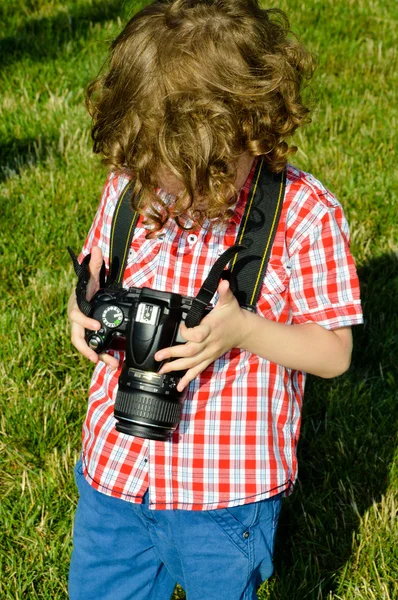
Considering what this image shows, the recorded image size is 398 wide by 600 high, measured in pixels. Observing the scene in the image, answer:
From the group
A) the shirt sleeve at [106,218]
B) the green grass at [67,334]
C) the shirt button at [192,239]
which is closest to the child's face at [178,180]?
the shirt button at [192,239]

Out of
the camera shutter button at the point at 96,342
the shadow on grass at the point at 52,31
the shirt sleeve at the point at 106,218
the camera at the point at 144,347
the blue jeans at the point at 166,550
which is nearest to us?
the camera at the point at 144,347

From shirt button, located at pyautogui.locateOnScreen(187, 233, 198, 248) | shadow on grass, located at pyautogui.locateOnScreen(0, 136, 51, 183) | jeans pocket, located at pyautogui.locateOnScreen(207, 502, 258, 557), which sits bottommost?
jeans pocket, located at pyautogui.locateOnScreen(207, 502, 258, 557)

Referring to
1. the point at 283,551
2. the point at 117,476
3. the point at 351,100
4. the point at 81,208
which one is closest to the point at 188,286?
the point at 117,476

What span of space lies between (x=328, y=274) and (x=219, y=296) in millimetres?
337

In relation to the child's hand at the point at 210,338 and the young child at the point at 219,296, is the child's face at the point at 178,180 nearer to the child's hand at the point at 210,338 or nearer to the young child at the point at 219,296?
the young child at the point at 219,296

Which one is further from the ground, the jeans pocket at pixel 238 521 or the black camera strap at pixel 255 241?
the black camera strap at pixel 255 241

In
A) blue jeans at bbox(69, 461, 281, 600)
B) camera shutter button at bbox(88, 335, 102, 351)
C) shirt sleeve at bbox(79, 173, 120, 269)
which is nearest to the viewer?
camera shutter button at bbox(88, 335, 102, 351)

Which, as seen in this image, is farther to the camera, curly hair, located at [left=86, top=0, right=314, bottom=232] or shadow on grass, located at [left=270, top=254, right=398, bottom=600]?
shadow on grass, located at [left=270, top=254, right=398, bottom=600]

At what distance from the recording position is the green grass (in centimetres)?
288

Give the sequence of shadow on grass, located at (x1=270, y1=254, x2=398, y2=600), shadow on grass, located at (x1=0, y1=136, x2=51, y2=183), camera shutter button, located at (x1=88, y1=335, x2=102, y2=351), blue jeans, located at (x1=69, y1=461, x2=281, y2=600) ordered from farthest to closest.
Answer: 1. shadow on grass, located at (x1=0, y1=136, x2=51, y2=183)
2. shadow on grass, located at (x1=270, y1=254, x2=398, y2=600)
3. blue jeans, located at (x1=69, y1=461, x2=281, y2=600)
4. camera shutter button, located at (x1=88, y1=335, x2=102, y2=351)

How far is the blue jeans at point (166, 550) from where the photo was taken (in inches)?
87.9

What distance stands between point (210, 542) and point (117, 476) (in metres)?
0.30

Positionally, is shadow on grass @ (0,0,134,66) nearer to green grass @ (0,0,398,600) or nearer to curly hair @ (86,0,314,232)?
green grass @ (0,0,398,600)

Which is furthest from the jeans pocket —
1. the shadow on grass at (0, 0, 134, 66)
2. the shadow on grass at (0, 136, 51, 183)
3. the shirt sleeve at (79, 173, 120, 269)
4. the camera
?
the shadow on grass at (0, 0, 134, 66)
